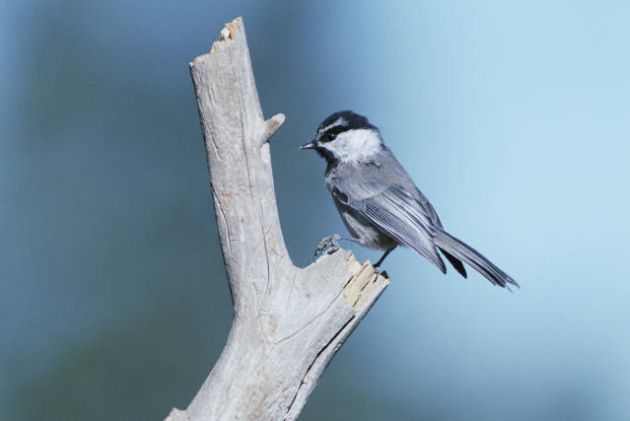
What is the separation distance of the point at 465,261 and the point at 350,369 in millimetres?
4142

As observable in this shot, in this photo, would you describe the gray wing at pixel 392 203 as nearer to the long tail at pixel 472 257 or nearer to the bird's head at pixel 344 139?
the long tail at pixel 472 257

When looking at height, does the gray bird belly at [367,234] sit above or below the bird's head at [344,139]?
below

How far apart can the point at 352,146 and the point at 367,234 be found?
0.56 metres

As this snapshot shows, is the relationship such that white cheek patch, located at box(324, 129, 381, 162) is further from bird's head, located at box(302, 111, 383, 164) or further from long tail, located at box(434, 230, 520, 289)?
long tail, located at box(434, 230, 520, 289)

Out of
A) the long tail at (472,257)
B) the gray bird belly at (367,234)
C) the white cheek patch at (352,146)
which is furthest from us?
the white cheek patch at (352,146)

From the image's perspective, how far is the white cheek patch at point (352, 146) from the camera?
561 centimetres

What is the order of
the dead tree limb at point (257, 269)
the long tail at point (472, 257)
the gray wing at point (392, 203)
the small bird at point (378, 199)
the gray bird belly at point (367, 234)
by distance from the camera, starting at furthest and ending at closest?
1. the gray bird belly at point (367, 234)
2. the gray wing at point (392, 203)
3. the small bird at point (378, 199)
4. the long tail at point (472, 257)
5. the dead tree limb at point (257, 269)

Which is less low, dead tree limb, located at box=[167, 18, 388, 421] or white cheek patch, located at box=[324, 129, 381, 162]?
white cheek patch, located at box=[324, 129, 381, 162]

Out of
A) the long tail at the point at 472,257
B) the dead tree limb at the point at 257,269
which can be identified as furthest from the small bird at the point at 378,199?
the dead tree limb at the point at 257,269

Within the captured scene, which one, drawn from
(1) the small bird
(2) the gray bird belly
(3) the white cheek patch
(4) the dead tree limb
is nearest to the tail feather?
(1) the small bird

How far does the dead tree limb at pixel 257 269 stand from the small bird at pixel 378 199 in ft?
3.46

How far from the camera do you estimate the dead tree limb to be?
11.9ft

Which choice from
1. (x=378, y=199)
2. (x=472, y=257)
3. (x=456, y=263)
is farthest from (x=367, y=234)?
(x=472, y=257)

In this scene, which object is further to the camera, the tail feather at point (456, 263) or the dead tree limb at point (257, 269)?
the tail feather at point (456, 263)
